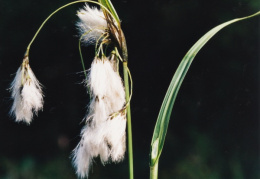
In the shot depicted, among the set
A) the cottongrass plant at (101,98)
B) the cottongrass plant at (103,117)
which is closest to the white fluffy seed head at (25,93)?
the cottongrass plant at (101,98)

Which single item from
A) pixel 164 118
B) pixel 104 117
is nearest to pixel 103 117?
pixel 104 117

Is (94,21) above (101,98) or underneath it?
above

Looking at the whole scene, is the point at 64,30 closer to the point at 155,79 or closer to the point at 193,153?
the point at 155,79

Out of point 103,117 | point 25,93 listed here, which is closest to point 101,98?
point 103,117

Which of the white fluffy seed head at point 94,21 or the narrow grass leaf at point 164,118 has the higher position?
the white fluffy seed head at point 94,21

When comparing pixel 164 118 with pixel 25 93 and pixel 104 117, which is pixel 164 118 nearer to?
pixel 104 117

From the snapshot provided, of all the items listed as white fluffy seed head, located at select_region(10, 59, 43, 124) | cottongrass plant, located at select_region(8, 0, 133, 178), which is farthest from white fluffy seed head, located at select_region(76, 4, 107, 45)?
white fluffy seed head, located at select_region(10, 59, 43, 124)

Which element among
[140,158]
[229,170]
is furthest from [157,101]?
[229,170]

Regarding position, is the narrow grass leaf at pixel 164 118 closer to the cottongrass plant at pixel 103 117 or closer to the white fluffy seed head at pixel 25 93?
the cottongrass plant at pixel 103 117
